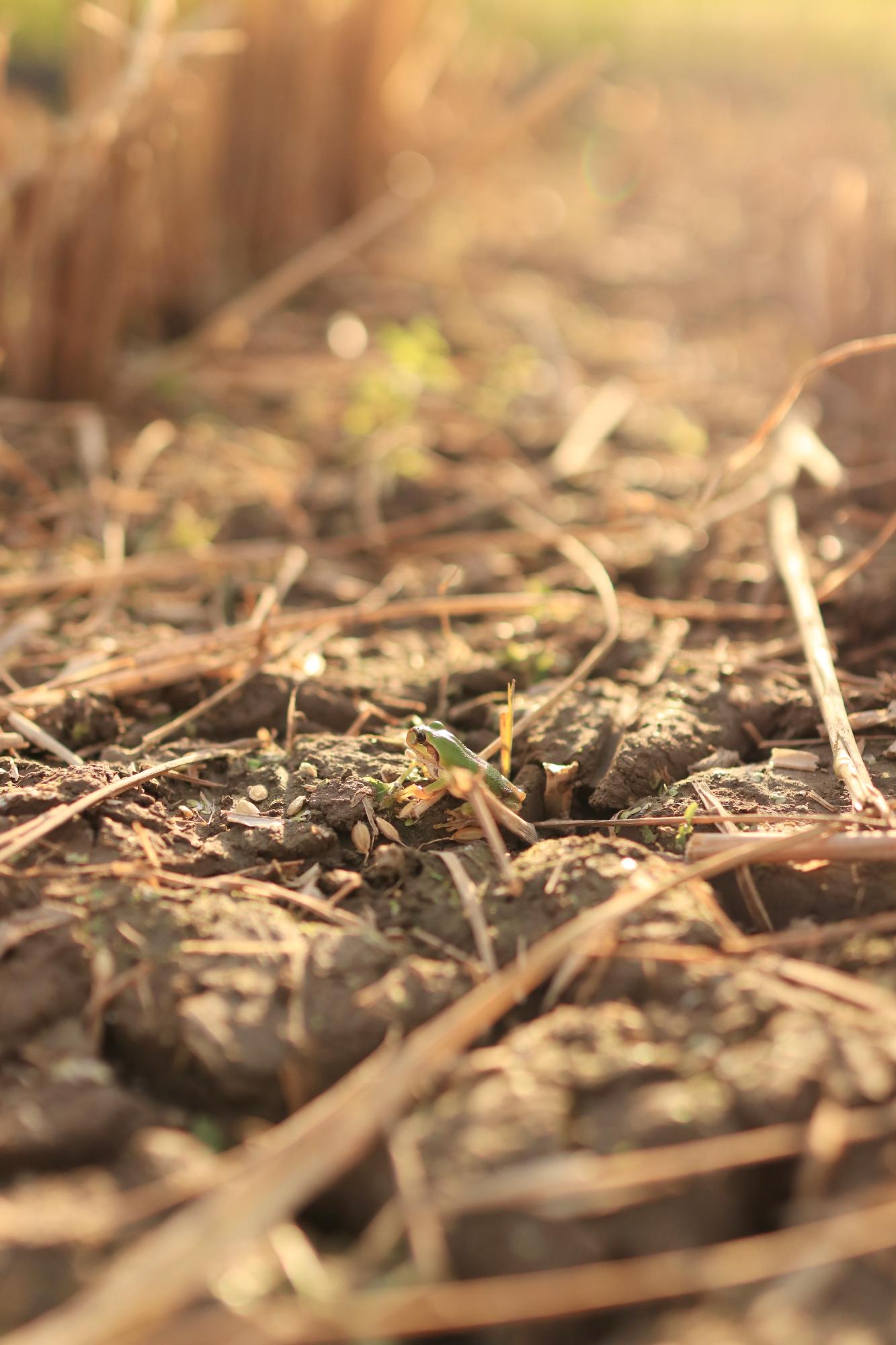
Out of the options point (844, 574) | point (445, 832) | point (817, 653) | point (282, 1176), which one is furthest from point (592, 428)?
point (282, 1176)

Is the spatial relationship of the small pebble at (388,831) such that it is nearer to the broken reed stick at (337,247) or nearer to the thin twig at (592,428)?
the thin twig at (592,428)

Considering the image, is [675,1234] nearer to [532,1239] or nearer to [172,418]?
[532,1239]

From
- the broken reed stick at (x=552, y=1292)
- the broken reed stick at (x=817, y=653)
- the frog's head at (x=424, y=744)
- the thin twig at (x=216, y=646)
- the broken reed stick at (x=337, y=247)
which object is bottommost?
the broken reed stick at (x=552, y=1292)

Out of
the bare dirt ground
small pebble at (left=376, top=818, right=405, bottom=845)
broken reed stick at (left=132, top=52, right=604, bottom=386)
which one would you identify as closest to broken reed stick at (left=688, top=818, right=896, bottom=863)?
the bare dirt ground

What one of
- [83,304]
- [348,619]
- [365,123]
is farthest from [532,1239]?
[365,123]

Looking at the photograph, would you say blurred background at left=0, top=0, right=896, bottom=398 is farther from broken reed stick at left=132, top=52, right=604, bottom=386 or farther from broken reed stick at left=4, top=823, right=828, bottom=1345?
broken reed stick at left=4, top=823, right=828, bottom=1345

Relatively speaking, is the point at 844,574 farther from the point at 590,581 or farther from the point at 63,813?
the point at 63,813

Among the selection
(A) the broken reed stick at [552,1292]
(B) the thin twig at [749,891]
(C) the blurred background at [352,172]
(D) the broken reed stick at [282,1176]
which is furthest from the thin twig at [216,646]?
(C) the blurred background at [352,172]
